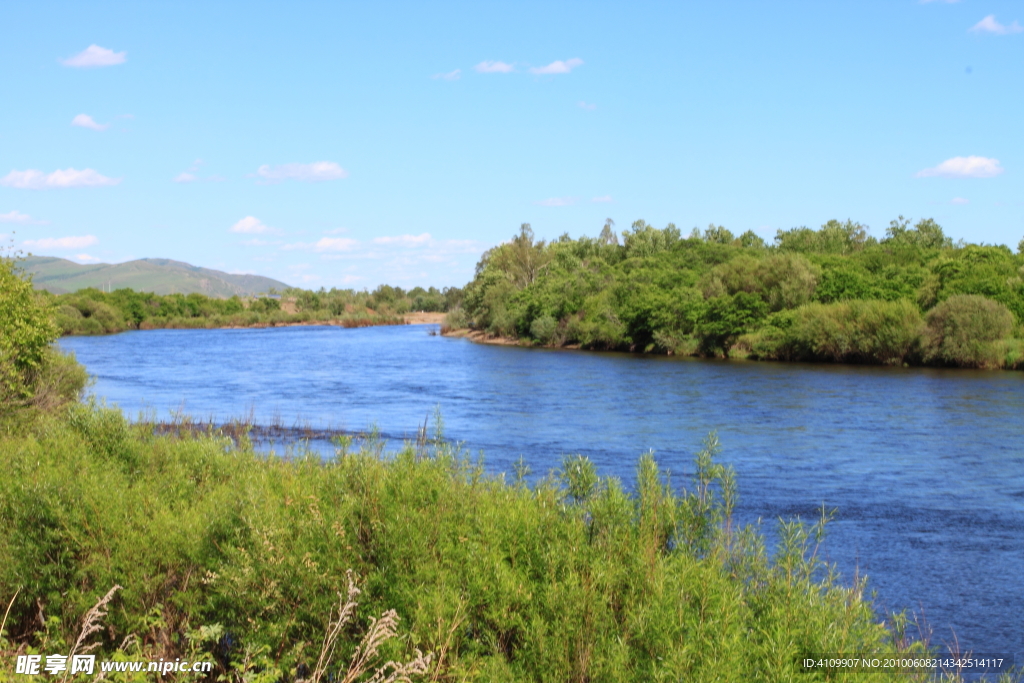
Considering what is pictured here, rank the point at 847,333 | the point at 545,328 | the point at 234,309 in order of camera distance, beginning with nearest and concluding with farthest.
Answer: the point at 847,333
the point at 545,328
the point at 234,309

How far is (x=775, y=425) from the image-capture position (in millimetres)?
32438

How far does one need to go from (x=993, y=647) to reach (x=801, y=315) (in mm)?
53172

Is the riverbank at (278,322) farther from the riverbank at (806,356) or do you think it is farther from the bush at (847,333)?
the bush at (847,333)

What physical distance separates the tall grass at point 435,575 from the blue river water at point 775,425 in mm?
2556

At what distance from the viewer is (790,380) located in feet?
159

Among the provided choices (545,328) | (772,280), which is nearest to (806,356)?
(772,280)

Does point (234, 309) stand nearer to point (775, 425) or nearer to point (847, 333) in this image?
point (847, 333)

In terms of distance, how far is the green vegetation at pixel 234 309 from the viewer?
118 meters

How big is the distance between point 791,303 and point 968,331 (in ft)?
51.4

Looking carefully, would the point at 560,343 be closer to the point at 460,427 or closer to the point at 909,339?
the point at 909,339

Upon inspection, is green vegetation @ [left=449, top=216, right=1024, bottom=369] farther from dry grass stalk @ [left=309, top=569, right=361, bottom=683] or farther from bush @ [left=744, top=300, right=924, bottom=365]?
dry grass stalk @ [left=309, top=569, right=361, bottom=683]

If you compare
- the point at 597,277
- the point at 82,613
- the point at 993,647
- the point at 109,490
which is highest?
the point at 597,277

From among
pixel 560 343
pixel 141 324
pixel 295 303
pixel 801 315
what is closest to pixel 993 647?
pixel 801 315

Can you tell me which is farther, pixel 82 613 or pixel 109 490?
pixel 109 490
